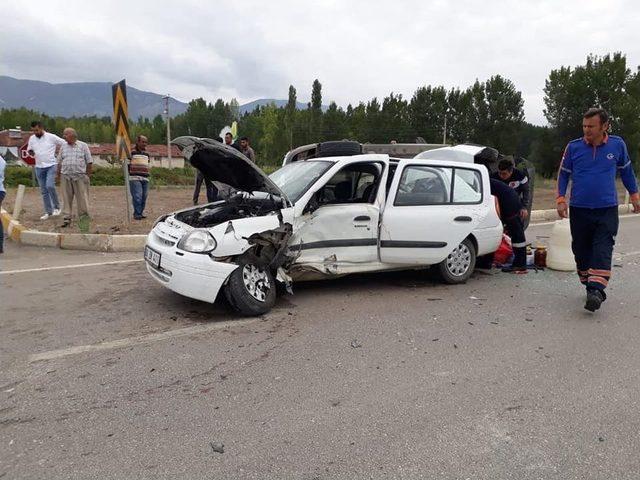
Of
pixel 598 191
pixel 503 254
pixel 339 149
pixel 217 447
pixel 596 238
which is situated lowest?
pixel 217 447

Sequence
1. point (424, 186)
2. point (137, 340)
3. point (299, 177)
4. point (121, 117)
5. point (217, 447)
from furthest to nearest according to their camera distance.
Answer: point (121, 117) → point (424, 186) → point (299, 177) → point (137, 340) → point (217, 447)

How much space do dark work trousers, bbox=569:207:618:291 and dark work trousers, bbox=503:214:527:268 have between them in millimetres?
1302

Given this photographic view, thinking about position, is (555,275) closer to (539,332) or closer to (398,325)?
(539,332)

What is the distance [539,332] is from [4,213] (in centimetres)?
975

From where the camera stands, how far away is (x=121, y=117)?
8.27 m

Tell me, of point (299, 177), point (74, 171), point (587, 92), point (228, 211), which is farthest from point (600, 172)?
point (587, 92)

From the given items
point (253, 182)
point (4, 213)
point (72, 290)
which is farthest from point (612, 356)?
point (4, 213)

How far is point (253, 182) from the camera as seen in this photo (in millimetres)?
5016

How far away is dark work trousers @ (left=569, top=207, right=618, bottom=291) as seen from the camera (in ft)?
15.4

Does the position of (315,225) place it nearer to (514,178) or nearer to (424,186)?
(424,186)

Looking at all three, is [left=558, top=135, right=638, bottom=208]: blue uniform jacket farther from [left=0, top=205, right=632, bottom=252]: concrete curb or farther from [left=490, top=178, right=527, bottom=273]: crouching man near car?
[left=0, top=205, right=632, bottom=252]: concrete curb

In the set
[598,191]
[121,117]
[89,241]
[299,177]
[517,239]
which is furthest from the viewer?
[121,117]

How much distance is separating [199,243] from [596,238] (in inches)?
149

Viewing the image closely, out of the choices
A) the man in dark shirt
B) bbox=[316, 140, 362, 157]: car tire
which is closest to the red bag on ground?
the man in dark shirt
